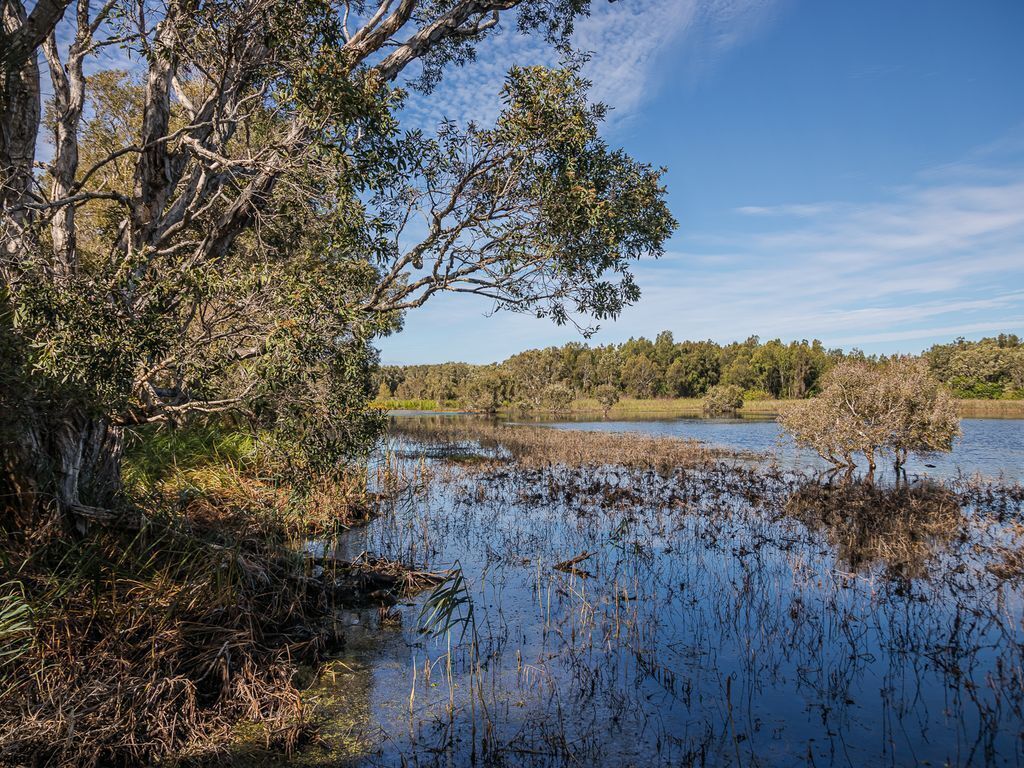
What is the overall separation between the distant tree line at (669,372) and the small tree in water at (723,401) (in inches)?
124

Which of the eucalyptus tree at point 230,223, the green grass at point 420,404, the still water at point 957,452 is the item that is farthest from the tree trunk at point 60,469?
the green grass at point 420,404

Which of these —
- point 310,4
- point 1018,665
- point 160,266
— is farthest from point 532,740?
point 310,4

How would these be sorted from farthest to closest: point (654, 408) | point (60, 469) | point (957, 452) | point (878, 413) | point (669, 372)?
point (669, 372) → point (654, 408) → point (957, 452) → point (878, 413) → point (60, 469)

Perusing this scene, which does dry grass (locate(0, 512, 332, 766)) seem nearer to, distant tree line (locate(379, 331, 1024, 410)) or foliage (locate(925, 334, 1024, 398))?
distant tree line (locate(379, 331, 1024, 410))

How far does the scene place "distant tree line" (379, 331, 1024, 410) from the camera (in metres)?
69.9

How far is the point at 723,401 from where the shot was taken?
67812 mm

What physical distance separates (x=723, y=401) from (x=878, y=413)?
5093cm

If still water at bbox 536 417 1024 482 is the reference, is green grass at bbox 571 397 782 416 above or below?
above

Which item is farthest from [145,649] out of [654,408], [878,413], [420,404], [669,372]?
[669,372]

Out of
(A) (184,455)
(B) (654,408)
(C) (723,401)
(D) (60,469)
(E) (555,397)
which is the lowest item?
(B) (654,408)

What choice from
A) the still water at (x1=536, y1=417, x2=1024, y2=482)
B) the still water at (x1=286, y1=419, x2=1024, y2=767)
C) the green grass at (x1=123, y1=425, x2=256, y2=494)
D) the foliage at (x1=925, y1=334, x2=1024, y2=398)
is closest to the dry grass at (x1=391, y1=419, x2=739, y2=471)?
the still water at (x1=536, y1=417, x2=1024, y2=482)

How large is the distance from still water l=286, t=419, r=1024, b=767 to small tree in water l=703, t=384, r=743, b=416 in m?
54.7

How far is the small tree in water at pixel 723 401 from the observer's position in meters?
67.6

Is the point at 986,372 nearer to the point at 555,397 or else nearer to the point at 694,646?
the point at 555,397
